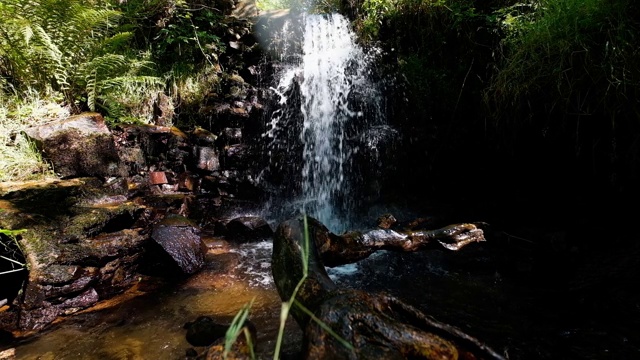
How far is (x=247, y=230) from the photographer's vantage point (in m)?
4.50

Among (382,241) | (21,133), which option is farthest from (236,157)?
(382,241)

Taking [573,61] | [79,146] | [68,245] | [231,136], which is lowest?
[68,245]

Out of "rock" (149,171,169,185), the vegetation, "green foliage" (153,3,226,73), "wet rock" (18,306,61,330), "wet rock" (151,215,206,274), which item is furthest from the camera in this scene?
"green foliage" (153,3,226,73)

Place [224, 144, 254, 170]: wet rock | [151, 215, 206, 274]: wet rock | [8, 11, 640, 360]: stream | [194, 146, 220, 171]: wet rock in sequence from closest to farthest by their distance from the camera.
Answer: [8, 11, 640, 360]: stream
[151, 215, 206, 274]: wet rock
[194, 146, 220, 171]: wet rock
[224, 144, 254, 170]: wet rock

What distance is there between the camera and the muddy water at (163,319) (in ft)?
7.19

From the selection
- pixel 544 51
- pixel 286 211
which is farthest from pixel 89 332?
pixel 544 51

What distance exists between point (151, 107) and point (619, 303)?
6.62 meters

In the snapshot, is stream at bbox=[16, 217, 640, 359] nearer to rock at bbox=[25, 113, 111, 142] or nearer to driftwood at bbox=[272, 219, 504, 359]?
driftwood at bbox=[272, 219, 504, 359]

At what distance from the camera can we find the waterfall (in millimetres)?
5691

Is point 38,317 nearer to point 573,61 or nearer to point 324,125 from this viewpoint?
point 324,125

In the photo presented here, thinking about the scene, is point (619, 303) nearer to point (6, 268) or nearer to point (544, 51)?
point (544, 51)

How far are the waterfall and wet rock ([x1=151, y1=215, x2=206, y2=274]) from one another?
2093 millimetres

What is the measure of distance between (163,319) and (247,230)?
6.43ft

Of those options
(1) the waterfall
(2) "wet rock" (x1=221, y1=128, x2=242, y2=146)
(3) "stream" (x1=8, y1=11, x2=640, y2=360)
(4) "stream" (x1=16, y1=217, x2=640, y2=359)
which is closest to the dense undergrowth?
(1) the waterfall
